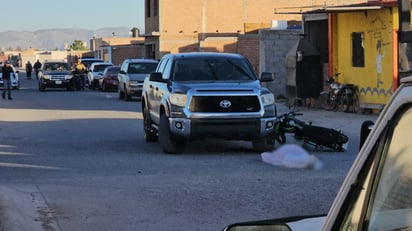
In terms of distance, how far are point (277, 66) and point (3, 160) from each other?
18088 millimetres

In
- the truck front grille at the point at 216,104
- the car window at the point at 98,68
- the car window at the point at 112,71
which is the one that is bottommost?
the truck front grille at the point at 216,104

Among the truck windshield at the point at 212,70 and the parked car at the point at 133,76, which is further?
the parked car at the point at 133,76

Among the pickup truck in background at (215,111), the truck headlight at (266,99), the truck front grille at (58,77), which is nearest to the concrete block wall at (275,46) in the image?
the truck front grille at (58,77)

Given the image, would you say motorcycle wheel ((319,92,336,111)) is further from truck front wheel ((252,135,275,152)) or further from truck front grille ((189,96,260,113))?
truck front grille ((189,96,260,113))

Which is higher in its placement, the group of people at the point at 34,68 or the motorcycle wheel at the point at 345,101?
the group of people at the point at 34,68

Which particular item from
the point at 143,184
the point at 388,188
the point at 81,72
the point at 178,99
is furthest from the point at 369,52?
the point at 81,72

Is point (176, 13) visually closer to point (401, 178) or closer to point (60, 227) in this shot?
point (60, 227)

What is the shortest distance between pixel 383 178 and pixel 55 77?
39.7m

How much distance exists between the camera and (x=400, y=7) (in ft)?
7.52

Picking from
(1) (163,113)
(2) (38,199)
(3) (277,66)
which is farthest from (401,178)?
(3) (277,66)

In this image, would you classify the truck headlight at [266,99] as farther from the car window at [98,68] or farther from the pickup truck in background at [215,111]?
the car window at [98,68]

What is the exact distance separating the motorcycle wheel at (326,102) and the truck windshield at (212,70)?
994 cm

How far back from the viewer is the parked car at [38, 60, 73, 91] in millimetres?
40875

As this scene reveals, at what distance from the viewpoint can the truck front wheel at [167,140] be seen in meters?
13.3
